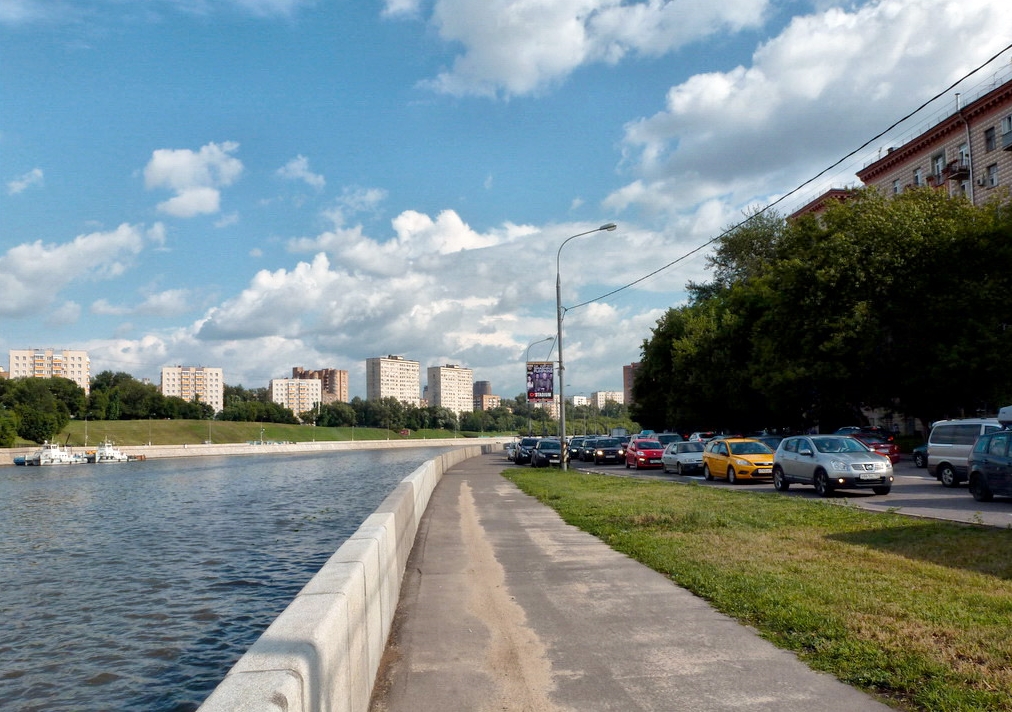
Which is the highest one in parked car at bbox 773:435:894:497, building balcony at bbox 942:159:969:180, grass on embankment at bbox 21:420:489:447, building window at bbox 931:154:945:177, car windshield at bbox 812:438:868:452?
building window at bbox 931:154:945:177

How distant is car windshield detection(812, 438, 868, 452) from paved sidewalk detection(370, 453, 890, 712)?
1174cm

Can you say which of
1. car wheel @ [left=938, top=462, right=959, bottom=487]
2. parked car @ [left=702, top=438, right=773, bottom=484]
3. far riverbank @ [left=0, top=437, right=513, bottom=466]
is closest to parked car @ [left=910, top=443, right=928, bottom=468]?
parked car @ [left=702, top=438, right=773, bottom=484]

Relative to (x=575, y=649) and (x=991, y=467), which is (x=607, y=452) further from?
(x=575, y=649)

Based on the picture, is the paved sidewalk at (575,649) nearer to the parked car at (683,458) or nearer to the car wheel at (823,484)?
the car wheel at (823,484)

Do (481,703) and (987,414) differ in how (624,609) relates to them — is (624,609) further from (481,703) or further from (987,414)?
(987,414)

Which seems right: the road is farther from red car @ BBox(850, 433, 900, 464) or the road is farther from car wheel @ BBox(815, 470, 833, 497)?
red car @ BBox(850, 433, 900, 464)

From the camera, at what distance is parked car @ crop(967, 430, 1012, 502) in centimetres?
1712

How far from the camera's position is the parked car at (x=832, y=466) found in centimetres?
2050

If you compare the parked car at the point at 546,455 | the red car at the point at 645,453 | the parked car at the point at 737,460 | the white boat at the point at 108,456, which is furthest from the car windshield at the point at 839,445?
the white boat at the point at 108,456

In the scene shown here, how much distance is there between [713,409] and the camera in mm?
63500

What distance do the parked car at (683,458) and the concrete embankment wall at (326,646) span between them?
27.1 metres

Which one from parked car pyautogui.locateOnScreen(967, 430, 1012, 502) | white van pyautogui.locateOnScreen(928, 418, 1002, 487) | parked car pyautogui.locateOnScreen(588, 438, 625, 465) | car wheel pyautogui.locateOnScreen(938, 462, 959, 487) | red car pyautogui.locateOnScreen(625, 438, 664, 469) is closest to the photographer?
parked car pyautogui.locateOnScreen(967, 430, 1012, 502)

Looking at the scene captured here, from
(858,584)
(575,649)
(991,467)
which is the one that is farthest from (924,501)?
(575,649)

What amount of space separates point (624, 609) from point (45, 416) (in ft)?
429
